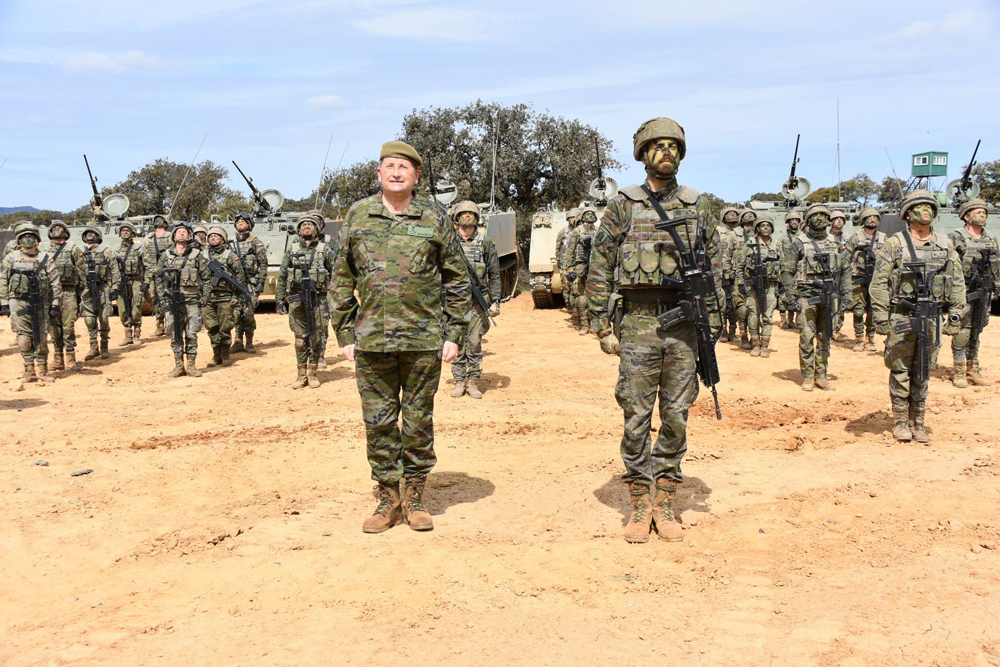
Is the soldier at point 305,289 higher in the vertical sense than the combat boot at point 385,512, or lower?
higher

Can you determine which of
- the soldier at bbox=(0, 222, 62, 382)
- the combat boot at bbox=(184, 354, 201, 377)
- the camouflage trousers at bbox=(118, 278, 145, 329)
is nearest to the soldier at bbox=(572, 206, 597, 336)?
the combat boot at bbox=(184, 354, 201, 377)

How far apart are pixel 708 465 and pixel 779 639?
303cm

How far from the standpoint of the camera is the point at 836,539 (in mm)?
5184

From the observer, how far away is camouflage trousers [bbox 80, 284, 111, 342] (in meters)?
13.3

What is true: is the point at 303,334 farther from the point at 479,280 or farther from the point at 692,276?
the point at 692,276

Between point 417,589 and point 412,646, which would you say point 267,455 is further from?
point 412,646

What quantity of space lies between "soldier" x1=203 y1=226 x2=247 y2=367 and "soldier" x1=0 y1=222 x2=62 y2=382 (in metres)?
2.20

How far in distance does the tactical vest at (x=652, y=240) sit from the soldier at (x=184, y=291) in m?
8.48

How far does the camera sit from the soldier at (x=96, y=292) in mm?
13305

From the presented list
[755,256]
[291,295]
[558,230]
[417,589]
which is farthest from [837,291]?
[558,230]

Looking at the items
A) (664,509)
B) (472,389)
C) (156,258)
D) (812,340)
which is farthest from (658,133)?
(156,258)

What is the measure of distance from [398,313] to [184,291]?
25.8 ft

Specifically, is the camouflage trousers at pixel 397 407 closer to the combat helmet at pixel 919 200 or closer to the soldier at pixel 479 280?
the soldier at pixel 479 280

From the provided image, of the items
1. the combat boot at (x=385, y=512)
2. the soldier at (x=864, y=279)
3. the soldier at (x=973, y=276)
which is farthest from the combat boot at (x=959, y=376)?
the combat boot at (x=385, y=512)
